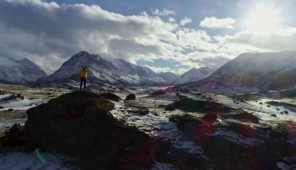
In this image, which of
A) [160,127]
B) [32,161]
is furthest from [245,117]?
[32,161]

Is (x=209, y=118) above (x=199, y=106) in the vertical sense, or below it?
below

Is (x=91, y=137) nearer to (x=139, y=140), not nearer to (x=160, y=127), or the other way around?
(x=139, y=140)

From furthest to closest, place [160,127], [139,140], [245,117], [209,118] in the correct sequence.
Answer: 1. [245,117]
2. [209,118]
3. [160,127]
4. [139,140]

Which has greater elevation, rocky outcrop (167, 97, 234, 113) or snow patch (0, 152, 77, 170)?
rocky outcrop (167, 97, 234, 113)

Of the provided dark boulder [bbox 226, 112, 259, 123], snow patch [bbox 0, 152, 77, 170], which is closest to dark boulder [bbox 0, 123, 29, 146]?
snow patch [bbox 0, 152, 77, 170]

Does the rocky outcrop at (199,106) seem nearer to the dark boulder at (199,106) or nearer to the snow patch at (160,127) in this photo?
the dark boulder at (199,106)

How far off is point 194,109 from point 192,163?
20569mm

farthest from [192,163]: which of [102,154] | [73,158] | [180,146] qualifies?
[73,158]

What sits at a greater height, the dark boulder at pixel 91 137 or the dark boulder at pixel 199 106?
the dark boulder at pixel 199 106

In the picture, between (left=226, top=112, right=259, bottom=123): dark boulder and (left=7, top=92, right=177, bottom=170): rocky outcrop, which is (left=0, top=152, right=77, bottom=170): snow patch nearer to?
(left=7, top=92, right=177, bottom=170): rocky outcrop

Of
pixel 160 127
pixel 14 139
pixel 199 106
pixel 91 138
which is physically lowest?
pixel 14 139

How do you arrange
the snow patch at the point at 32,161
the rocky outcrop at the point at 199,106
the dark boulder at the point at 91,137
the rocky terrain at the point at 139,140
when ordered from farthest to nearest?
the rocky outcrop at the point at 199,106
the rocky terrain at the point at 139,140
the dark boulder at the point at 91,137
the snow patch at the point at 32,161

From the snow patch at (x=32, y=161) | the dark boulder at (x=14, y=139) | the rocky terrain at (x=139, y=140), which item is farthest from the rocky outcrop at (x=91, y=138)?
the snow patch at (x=32, y=161)

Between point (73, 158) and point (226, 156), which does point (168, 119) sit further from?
point (73, 158)
